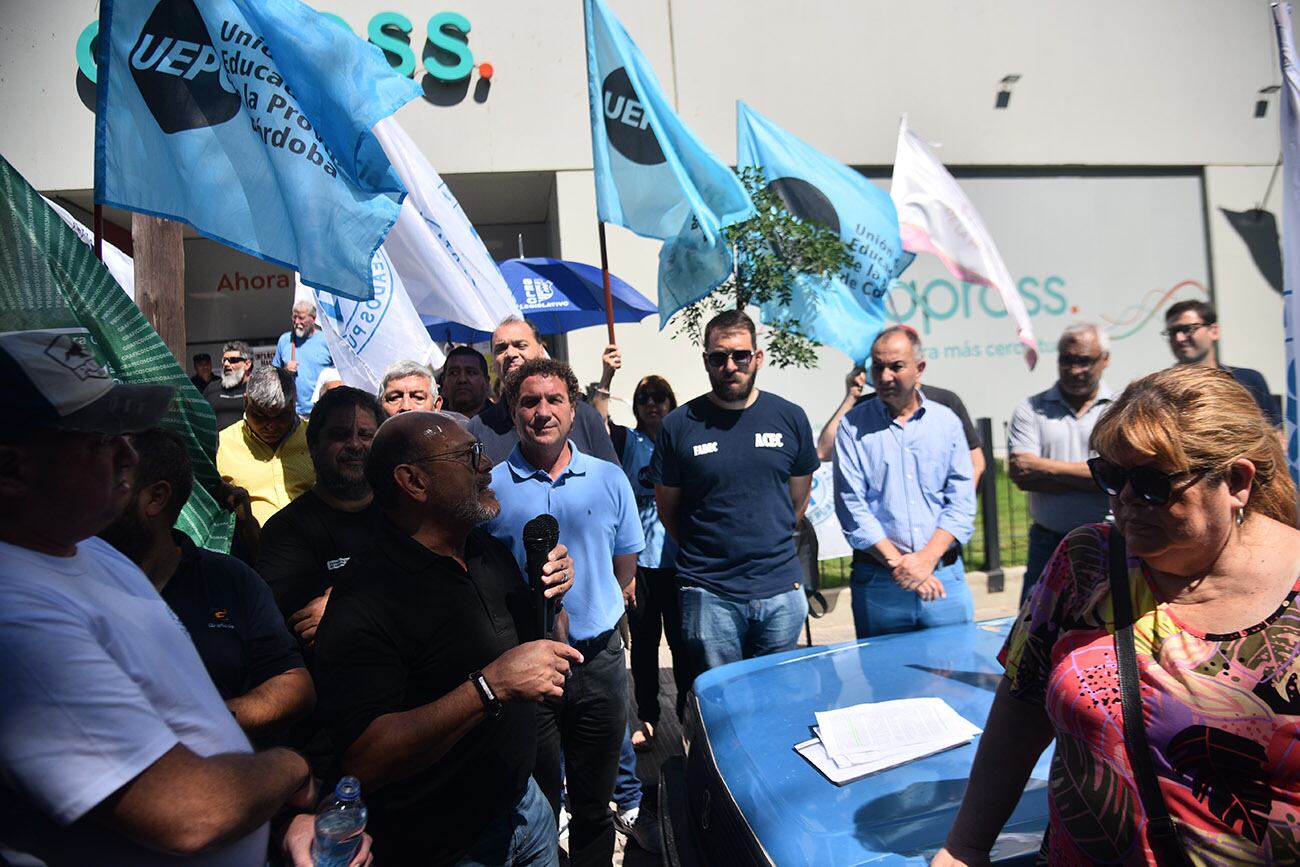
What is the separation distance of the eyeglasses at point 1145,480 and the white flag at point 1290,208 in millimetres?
745

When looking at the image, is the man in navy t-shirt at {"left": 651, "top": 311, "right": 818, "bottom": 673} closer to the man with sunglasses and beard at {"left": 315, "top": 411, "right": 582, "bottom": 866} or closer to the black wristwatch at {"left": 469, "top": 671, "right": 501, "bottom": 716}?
the man with sunglasses and beard at {"left": 315, "top": 411, "right": 582, "bottom": 866}

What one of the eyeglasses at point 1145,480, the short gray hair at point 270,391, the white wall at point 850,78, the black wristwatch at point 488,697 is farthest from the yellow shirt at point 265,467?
the white wall at point 850,78

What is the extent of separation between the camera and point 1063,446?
4.55m

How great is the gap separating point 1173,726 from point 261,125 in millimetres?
3800

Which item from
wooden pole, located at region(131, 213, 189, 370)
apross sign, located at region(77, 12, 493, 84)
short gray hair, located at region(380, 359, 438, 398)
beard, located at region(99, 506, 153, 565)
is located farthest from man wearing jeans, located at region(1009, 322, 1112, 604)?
apross sign, located at region(77, 12, 493, 84)

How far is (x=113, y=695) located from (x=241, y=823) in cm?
A: 32

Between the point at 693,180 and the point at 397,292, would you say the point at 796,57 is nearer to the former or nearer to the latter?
the point at 693,180

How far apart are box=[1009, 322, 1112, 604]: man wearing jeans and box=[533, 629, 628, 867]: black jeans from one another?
2.35m

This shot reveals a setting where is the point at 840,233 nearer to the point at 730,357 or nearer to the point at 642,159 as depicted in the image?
the point at 642,159

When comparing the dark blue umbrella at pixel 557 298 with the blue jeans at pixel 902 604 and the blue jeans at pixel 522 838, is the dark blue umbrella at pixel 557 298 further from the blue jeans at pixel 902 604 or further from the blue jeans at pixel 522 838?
the blue jeans at pixel 522 838

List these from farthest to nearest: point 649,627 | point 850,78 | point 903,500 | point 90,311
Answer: point 850,78
point 649,627
point 903,500
point 90,311

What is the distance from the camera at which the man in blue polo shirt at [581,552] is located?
3.42 metres

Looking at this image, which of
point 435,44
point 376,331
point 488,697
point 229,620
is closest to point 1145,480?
point 488,697

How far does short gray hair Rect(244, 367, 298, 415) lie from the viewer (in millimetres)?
4039
